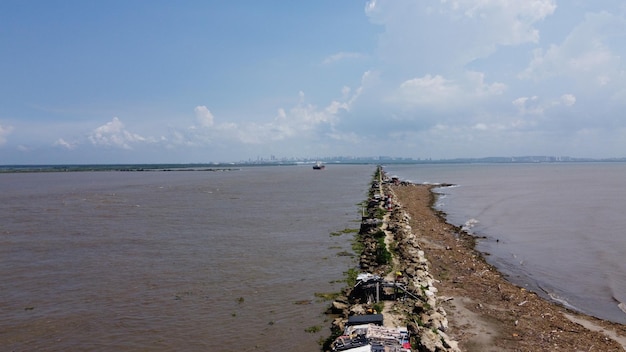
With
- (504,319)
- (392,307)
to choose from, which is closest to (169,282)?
(392,307)

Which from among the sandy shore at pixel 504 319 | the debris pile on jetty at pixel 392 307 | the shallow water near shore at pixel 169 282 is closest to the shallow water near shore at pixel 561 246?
the sandy shore at pixel 504 319

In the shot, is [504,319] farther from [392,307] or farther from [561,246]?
[561,246]

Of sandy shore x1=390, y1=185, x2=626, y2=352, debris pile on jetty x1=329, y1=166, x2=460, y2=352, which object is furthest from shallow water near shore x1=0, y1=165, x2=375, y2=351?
sandy shore x1=390, y1=185, x2=626, y2=352

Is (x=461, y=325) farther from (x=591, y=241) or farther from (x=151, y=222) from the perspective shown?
(x=151, y=222)

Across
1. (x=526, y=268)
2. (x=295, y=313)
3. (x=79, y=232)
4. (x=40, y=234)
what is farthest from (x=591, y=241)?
(x=40, y=234)

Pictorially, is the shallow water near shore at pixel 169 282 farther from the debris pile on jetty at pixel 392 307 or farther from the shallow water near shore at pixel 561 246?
the shallow water near shore at pixel 561 246

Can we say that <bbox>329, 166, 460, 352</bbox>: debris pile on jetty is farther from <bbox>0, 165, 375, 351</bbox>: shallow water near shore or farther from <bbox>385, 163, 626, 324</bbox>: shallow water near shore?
<bbox>385, 163, 626, 324</bbox>: shallow water near shore
